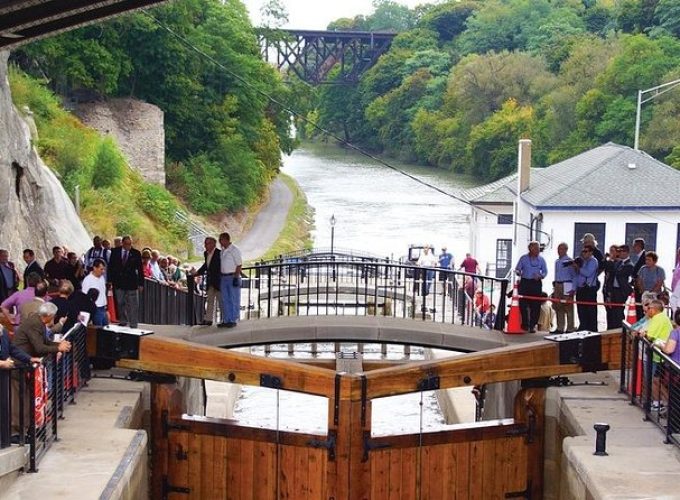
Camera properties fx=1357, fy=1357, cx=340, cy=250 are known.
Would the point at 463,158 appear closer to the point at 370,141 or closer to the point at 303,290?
the point at 370,141

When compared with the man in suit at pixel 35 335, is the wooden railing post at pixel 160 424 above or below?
below

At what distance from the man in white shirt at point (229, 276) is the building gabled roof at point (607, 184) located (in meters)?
22.1

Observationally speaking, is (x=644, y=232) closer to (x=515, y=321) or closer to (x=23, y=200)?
(x=23, y=200)

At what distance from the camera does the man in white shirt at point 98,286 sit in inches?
580

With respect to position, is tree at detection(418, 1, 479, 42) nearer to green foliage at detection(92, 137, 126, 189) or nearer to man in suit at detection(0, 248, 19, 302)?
green foliage at detection(92, 137, 126, 189)

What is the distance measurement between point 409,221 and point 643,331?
56345 mm

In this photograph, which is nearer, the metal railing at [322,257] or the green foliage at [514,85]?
→ the metal railing at [322,257]

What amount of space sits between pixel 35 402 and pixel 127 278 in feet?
16.8

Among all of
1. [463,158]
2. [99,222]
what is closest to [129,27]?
[99,222]

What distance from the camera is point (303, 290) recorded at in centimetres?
2627

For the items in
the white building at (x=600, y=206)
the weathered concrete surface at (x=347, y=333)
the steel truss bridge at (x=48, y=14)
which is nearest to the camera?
the steel truss bridge at (x=48, y=14)

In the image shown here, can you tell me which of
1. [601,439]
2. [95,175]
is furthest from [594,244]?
[95,175]

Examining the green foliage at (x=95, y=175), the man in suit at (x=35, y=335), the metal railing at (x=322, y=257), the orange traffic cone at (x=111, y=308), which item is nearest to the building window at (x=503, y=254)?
the metal railing at (x=322, y=257)

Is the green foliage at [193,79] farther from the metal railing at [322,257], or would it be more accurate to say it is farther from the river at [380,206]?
the metal railing at [322,257]
